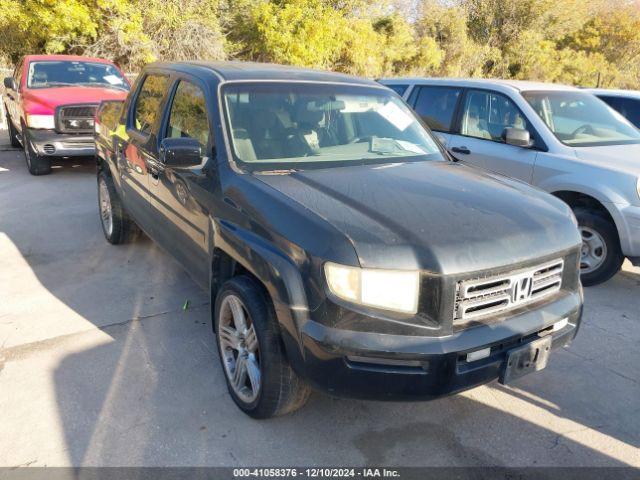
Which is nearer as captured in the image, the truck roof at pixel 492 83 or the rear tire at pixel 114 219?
the rear tire at pixel 114 219

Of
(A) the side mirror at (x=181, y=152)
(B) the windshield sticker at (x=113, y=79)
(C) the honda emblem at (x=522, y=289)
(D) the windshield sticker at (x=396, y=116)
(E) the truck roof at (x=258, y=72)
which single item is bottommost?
(C) the honda emblem at (x=522, y=289)

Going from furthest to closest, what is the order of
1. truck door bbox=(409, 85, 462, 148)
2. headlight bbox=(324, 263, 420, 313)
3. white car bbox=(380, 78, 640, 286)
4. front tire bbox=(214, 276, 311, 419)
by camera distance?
truck door bbox=(409, 85, 462, 148) → white car bbox=(380, 78, 640, 286) → front tire bbox=(214, 276, 311, 419) → headlight bbox=(324, 263, 420, 313)

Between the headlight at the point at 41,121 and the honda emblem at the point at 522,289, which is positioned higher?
the honda emblem at the point at 522,289

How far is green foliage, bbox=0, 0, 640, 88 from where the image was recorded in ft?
51.9

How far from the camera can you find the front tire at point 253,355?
8.81ft

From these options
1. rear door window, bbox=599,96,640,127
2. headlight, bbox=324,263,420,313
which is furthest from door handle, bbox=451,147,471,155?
headlight, bbox=324,263,420,313

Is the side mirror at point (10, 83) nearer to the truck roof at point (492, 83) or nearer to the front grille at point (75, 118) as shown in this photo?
the front grille at point (75, 118)

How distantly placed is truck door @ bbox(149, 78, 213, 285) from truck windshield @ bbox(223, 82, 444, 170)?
246mm

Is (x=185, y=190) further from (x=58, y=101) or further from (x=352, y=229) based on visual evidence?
(x=58, y=101)

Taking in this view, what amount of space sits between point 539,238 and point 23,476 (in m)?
2.71

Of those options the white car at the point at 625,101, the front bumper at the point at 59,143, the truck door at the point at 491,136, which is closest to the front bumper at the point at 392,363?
the truck door at the point at 491,136

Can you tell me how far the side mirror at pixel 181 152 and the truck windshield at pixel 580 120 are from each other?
12.4ft

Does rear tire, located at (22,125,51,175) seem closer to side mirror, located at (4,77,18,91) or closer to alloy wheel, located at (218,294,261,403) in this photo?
side mirror, located at (4,77,18,91)

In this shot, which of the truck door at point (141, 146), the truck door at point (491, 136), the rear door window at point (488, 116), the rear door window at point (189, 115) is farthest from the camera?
the rear door window at point (488, 116)
